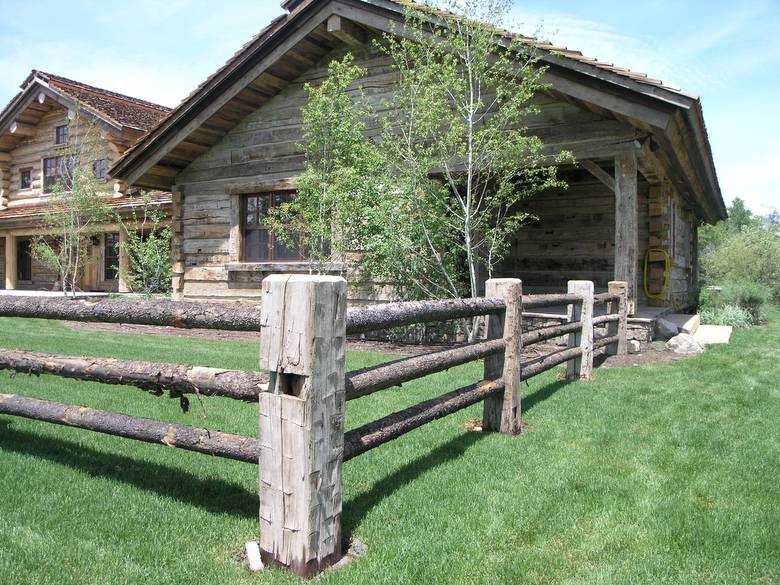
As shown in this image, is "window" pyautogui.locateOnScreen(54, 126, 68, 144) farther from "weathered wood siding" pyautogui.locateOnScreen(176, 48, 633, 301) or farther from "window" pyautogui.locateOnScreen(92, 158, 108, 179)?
"weathered wood siding" pyautogui.locateOnScreen(176, 48, 633, 301)

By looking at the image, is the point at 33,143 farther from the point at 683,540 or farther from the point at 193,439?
the point at 683,540

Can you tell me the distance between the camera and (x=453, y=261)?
10.2 m

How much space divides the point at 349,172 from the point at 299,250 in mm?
2477

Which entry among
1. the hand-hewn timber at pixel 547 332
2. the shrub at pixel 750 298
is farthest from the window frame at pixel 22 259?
the shrub at pixel 750 298

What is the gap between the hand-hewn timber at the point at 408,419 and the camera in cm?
301

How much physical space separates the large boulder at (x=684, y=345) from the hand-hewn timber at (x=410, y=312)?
539 centimetres

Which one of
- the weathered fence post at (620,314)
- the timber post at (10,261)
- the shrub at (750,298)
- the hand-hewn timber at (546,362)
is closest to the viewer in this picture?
the hand-hewn timber at (546,362)

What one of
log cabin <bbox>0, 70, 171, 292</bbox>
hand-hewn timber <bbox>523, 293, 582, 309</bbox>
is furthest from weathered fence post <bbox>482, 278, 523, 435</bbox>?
log cabin <bbox>0, 70, 171, 292</bbox>

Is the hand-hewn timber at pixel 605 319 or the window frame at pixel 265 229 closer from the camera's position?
the hand-hewn timber at pixel 605 319

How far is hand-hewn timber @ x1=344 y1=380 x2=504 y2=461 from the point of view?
119 inches

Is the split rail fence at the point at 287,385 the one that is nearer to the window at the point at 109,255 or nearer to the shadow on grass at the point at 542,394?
the shadow on grass at the point at 542,394

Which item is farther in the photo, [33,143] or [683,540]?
[33,143]

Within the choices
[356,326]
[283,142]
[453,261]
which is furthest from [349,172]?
[356,326]

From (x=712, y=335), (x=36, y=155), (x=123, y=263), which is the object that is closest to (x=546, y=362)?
(x=712, y=335)
